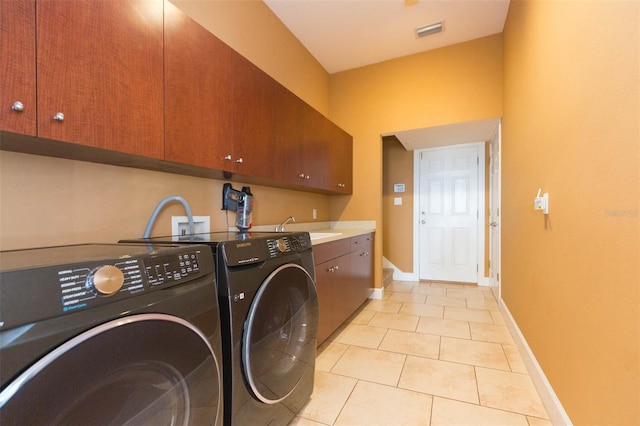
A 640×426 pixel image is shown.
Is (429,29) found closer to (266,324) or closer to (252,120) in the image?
(252,120)

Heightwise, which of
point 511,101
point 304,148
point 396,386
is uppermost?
point 511,101

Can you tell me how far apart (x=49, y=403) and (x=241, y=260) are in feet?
1.99

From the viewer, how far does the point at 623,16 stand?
0.87m

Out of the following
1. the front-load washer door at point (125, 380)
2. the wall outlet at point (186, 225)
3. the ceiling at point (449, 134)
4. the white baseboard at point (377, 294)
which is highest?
the ceiling at point (449, 134)

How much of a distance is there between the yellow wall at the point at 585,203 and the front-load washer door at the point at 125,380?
48.5 inches

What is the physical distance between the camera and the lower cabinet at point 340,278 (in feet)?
6.81

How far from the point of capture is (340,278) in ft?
7.88

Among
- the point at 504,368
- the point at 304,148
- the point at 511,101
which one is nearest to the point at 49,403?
the point at 304,148

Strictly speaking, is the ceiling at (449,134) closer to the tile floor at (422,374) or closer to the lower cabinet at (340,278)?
the lower cabinet at (340,278)

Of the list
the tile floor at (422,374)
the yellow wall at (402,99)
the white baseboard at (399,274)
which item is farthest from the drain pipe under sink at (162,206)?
the white baseboard at (399,274)

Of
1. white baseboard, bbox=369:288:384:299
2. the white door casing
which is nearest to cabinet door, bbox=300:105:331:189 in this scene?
white baseboard, bbox=369:288:384:299

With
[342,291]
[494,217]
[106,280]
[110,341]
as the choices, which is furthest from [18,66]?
[494,217]

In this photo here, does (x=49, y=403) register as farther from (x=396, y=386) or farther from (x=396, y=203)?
(x=396, y=203)

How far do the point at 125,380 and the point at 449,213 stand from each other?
4332mm
